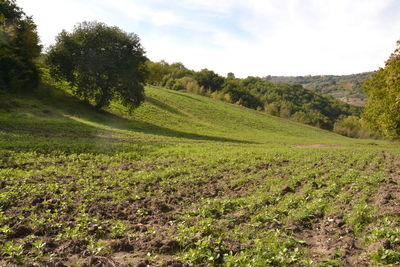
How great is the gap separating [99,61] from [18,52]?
11382 millimetres

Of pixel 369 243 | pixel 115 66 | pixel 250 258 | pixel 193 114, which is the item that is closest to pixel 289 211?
pixel 369 243

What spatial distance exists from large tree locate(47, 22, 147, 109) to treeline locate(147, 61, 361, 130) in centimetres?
5222

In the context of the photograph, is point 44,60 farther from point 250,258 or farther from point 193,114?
point 250,258

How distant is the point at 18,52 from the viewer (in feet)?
126

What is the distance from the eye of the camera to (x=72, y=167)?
14.1 m

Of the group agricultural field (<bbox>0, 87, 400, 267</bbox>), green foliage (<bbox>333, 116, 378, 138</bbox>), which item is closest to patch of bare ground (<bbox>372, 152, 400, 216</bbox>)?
agricultural field (<bbox>0, 87, 400, 267</bbox>)

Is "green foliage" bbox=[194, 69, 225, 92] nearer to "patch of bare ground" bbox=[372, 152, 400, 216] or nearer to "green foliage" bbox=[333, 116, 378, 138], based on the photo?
"green foliage" bbox=[333, 116, 378, 138]

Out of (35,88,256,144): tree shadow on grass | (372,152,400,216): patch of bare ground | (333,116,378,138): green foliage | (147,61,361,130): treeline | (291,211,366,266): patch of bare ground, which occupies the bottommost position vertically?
(35,88,256,144): tree shadow on grass

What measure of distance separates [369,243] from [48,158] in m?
15.3

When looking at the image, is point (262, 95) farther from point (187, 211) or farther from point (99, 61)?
point (187, 211)

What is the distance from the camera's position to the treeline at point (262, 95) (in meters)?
107

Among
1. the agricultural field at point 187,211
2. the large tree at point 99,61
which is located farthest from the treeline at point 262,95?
the agricultural field at point 187,211

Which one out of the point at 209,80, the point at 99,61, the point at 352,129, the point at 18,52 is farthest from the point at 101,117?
the point at 209,80

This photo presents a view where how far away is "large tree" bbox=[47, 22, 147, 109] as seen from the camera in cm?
3909
